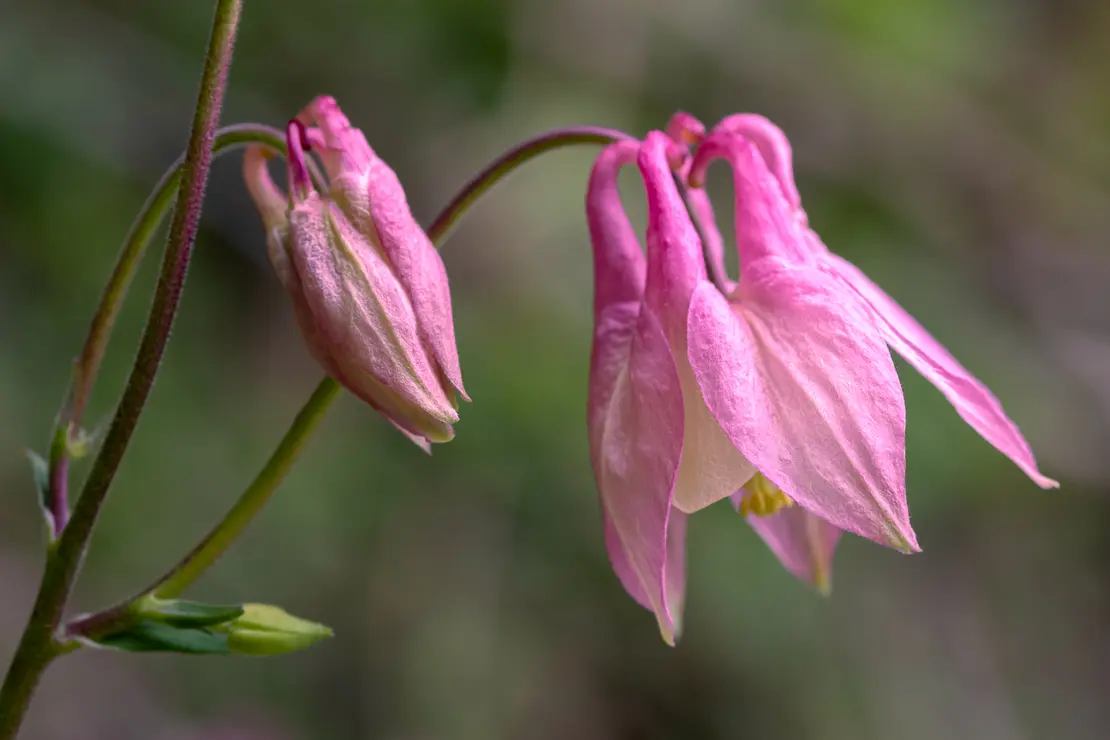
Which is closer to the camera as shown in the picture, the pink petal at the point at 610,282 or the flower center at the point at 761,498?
the pink petal at the point at 610,282

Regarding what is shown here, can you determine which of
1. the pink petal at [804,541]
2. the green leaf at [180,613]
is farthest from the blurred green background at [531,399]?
the green leaf at [180,613]

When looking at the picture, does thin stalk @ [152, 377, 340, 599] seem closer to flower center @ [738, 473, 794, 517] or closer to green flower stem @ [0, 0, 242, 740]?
green flower stem @ [0, 0, 242, 740]

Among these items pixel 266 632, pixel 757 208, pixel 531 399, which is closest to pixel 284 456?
pixel 266 632

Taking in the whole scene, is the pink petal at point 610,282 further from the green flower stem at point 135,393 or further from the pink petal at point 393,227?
the green flower stem at point 135,393

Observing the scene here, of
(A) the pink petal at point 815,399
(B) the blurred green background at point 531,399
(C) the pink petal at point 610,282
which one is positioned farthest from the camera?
(B) the blurred green background at point 531,399

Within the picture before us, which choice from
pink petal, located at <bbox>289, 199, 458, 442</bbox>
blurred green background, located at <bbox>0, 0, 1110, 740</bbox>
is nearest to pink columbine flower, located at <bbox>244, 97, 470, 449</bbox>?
pink petal, located at <bbox>289, 199, 458, 442</bbox>

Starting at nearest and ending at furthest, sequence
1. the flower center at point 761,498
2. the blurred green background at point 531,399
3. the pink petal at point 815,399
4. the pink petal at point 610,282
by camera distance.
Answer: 1. the pink petal at point 815,399
2. the pink petal at point 610,282
3. the flower center at point 761,498
4. the blurred green background at point 531,399

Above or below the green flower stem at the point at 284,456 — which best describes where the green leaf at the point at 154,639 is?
below

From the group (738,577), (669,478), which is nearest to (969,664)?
(738,577)

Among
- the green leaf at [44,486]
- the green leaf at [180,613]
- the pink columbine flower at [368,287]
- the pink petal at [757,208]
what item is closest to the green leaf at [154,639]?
the green leaf at [180,613]
